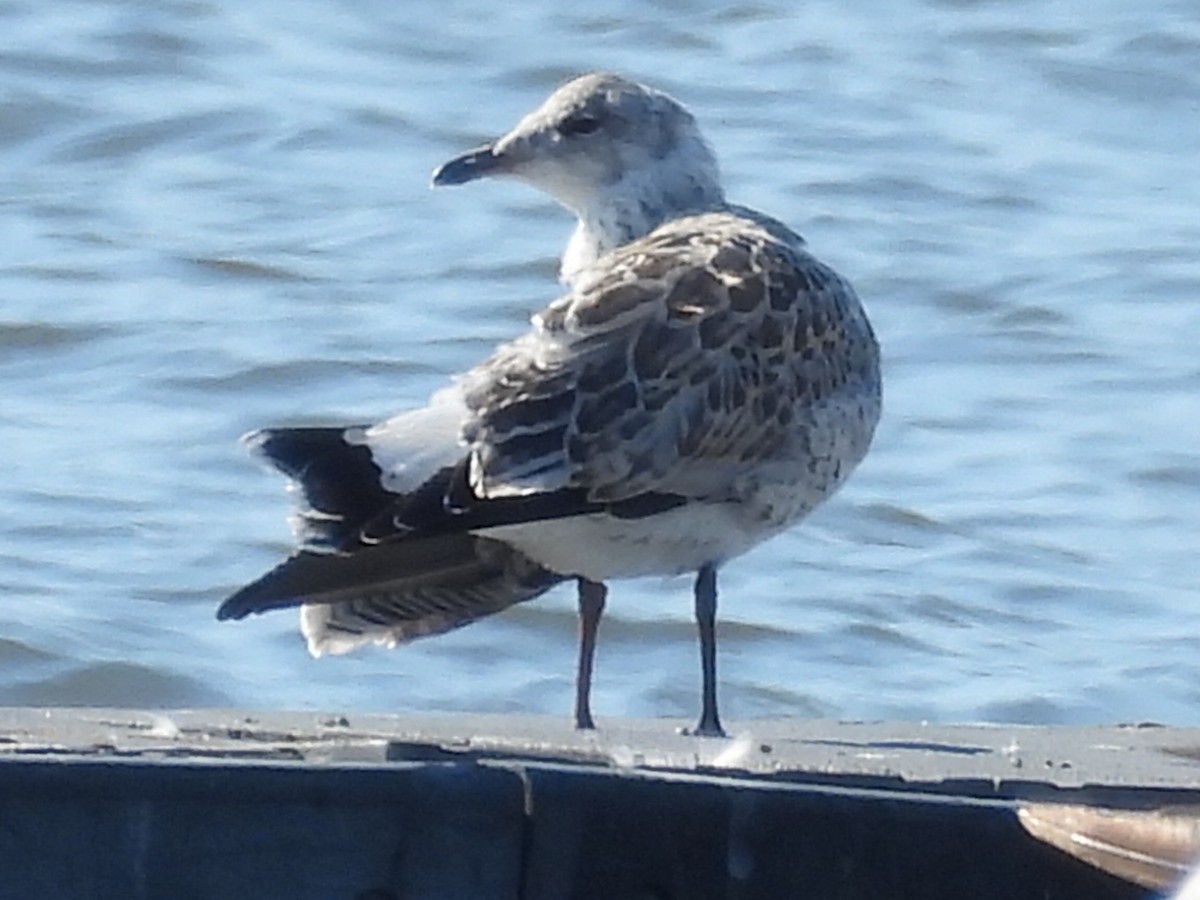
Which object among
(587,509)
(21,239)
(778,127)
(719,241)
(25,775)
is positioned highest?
(778,127)

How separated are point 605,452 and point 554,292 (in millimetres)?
5603

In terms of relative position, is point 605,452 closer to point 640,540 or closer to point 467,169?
point 640,540

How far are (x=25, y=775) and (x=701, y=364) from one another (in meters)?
1.74

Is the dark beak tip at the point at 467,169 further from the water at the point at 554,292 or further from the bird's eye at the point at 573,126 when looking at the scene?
the water at the point at 554,292

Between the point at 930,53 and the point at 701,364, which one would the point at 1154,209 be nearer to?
the point at 930,53

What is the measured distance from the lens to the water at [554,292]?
7348 millimetres

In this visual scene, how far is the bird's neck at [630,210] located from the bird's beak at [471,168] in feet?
0.52

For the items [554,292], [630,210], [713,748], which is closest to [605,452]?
[713,748]

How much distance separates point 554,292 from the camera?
10.3 meters

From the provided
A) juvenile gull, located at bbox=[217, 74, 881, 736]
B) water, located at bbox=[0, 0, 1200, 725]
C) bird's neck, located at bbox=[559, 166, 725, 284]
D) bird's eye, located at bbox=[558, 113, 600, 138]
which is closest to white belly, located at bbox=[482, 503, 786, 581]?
juvenile gull, located at bbox=[217, 74, 881, 736]

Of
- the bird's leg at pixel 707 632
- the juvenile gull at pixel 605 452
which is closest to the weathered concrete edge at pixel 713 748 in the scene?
the bird's leg at pixel 707 632

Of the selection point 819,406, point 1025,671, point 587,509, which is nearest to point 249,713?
point 587,509

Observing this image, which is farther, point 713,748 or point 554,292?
point 554,292

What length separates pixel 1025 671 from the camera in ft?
24.0
